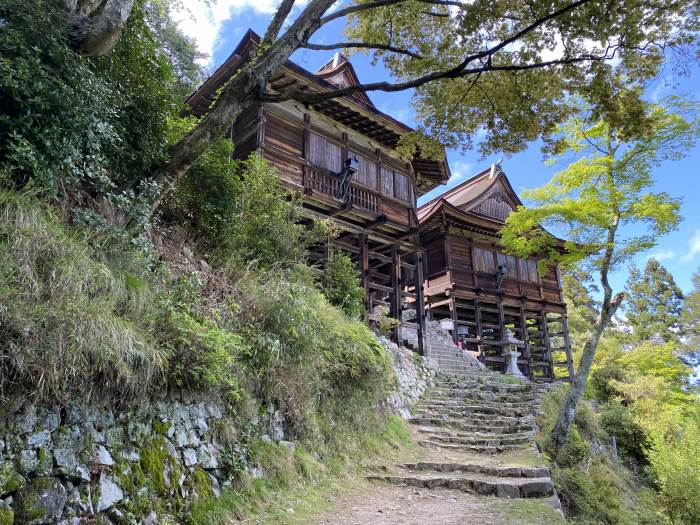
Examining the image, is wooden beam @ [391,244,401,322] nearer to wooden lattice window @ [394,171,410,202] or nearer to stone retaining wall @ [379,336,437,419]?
stone retaining wall @ [379,336,437,419]

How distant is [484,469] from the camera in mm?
6387

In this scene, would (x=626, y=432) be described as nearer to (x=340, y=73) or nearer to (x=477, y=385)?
(x=477, y=385)

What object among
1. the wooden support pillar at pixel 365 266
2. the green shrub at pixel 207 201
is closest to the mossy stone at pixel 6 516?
the green shrub at pixel 207 201

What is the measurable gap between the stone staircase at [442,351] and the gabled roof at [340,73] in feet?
26.7

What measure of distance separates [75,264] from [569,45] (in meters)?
6.88

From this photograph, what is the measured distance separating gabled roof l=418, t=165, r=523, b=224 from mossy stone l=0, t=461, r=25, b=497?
17988 millimetres

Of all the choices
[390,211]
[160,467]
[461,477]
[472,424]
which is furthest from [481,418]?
[160,467]

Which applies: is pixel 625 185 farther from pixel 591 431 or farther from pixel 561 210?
pixel 591 431

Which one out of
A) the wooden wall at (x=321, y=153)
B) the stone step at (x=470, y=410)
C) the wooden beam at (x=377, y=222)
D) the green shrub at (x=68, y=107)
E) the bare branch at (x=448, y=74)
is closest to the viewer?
the green shrub at (x=68, y=107)

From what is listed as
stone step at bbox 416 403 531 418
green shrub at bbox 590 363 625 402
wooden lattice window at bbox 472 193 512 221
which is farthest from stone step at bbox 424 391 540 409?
green shrub at bbox 590 363 625 402

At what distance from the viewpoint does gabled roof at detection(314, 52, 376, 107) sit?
13781 millimetres

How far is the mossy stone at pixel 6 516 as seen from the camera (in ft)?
7.66

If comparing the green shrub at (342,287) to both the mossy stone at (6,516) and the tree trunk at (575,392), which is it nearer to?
the tree trunk at (575,392)

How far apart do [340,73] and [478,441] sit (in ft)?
39.1
